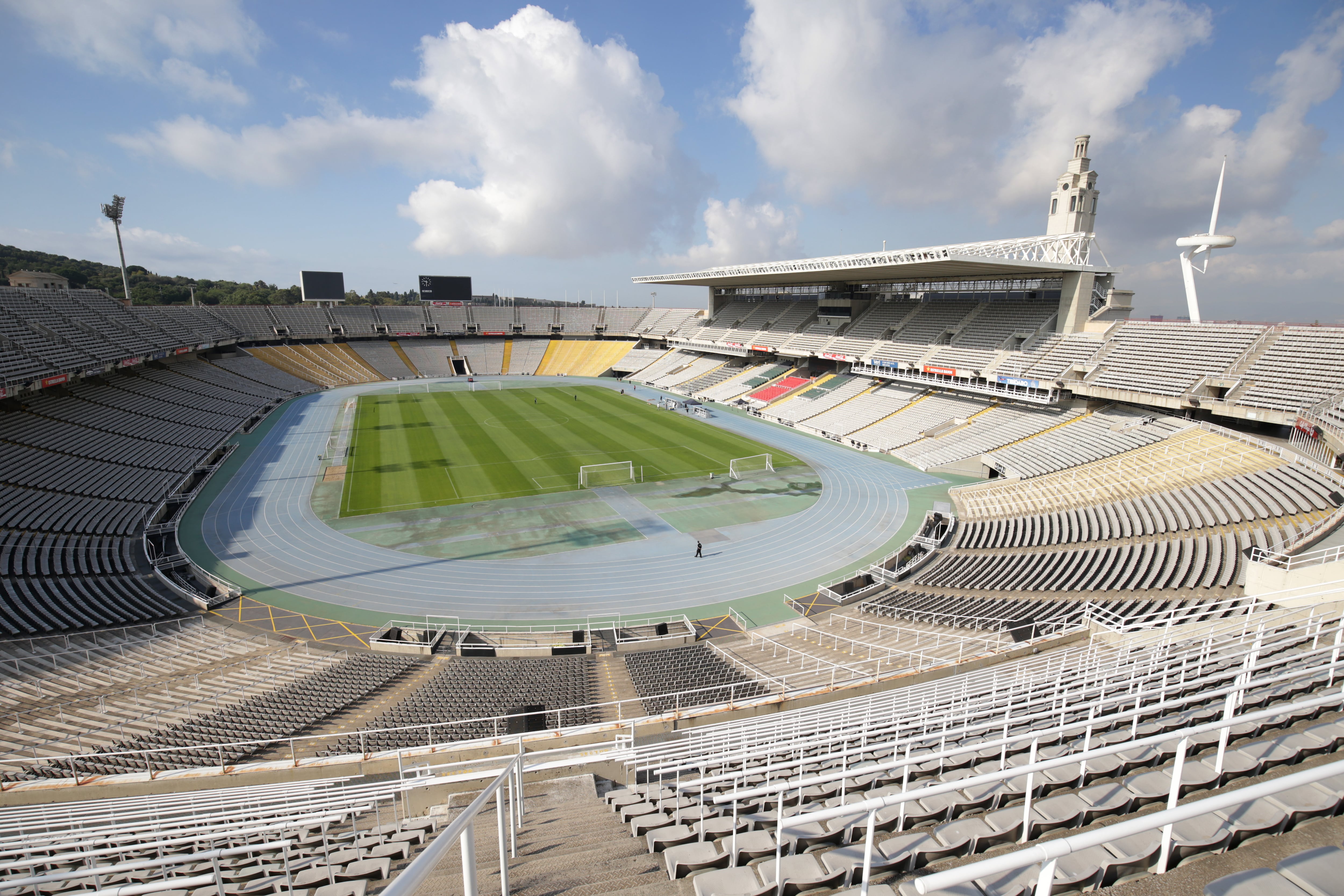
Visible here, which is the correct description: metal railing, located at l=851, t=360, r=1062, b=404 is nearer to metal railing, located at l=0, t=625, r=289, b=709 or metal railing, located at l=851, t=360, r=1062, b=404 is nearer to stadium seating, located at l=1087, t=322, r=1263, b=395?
stadium seating, located at l=1087, t=322, r=1263, b=395

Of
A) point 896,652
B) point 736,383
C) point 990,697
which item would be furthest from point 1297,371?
point 736,383

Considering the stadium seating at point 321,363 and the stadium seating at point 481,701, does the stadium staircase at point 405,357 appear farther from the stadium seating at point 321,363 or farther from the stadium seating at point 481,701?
the stadium seating at point 481,701

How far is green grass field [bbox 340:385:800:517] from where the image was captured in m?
32.3

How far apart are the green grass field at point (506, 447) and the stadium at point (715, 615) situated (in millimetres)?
484

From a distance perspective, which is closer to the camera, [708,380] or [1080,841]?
[1080,841]

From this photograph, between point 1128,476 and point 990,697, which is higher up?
point 1128,476

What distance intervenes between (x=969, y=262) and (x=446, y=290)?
2762 inches

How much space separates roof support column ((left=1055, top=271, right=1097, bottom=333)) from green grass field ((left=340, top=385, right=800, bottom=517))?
19.3 metres

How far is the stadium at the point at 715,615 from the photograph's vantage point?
5.07 m

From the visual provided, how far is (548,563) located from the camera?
23.8 meters

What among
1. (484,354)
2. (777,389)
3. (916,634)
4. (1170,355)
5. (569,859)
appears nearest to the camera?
(569,859)

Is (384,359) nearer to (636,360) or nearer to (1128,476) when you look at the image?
(636,360)

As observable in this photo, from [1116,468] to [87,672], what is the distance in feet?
116

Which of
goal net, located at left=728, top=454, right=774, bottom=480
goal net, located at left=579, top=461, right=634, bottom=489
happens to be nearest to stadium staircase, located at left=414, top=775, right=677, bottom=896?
goal net, located at left=579, top=461, right=634, bottom=489
